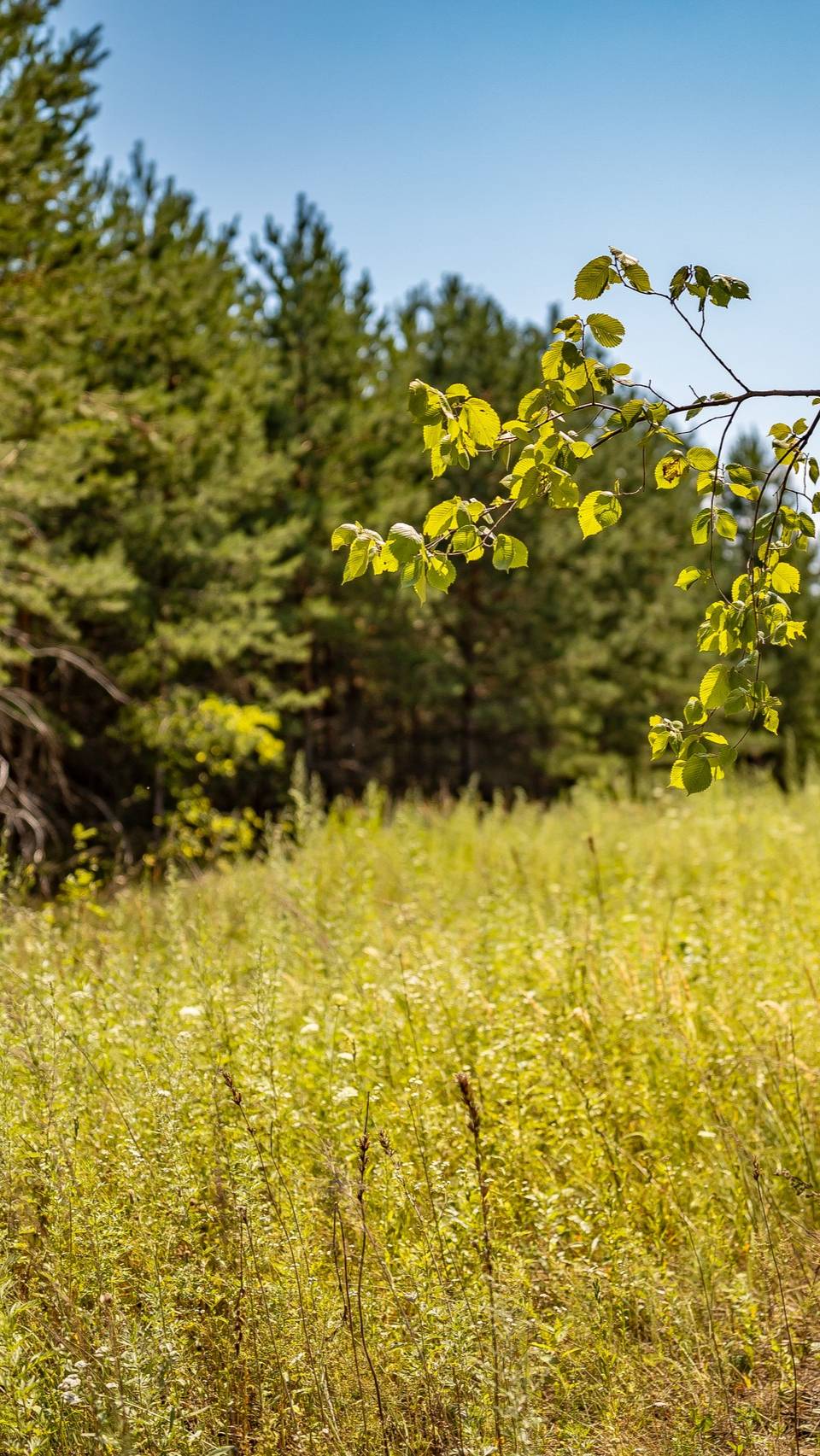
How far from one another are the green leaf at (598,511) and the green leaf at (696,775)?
549mm

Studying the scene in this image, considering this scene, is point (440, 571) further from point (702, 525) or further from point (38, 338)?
point (38, 338)

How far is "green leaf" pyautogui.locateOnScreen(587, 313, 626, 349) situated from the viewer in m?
1.92

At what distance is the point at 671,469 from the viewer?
2166 mm

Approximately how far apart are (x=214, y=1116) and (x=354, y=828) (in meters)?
5.46

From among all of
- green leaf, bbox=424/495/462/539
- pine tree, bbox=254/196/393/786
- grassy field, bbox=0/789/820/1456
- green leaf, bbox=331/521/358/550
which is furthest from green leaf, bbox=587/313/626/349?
pine tree, bbox=254/196/393/786

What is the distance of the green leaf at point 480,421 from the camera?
6.65 feet

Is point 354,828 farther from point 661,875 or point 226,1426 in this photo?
point 226,1426

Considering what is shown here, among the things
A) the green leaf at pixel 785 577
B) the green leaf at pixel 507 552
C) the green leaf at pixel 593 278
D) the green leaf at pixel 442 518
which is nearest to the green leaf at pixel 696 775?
the green leaf at pixel 785 577

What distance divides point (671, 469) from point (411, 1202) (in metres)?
1.89

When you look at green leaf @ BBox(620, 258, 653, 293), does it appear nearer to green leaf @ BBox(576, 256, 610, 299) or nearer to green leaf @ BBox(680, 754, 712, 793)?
green leaf @ BBox(576, 256, 610, 299)

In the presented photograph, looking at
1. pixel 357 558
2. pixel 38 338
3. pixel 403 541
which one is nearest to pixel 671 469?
pixel 403 541

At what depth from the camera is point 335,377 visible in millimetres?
14531

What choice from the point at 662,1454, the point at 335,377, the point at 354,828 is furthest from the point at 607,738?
the point at 662,1454

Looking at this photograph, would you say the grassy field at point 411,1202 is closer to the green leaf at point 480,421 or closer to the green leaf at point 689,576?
the green leaf at point 689,576
